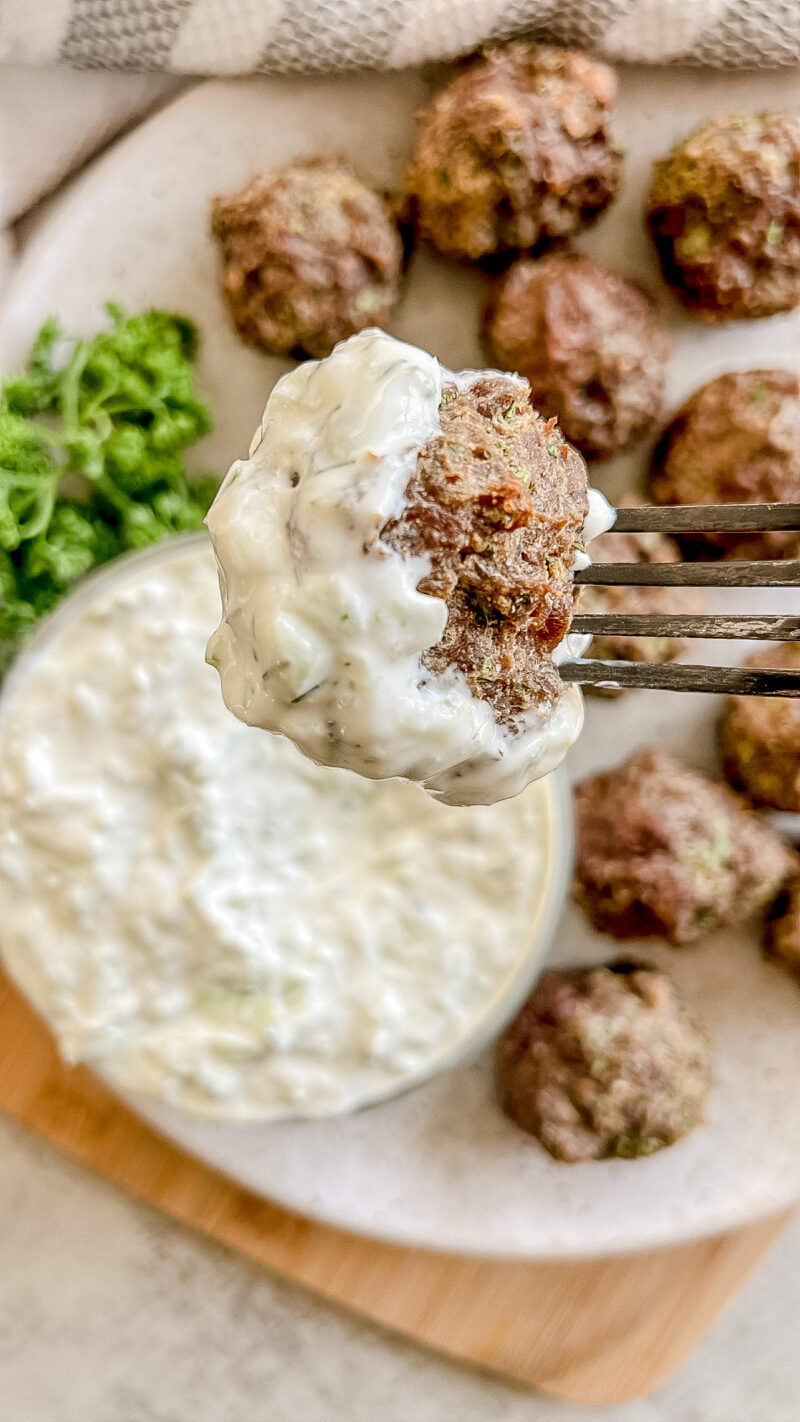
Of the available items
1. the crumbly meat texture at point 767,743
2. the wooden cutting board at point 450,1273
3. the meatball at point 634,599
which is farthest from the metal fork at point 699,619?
the wooden cutting board at point 450,1273

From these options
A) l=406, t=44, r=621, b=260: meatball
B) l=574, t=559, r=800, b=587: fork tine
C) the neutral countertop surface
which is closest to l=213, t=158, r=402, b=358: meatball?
l=406, t=44, r=621, b=260: meatball

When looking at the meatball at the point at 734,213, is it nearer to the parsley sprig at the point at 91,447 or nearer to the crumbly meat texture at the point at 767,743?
the crumbly meat texture at the point at 767,743

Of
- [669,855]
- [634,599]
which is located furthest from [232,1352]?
[634,599]

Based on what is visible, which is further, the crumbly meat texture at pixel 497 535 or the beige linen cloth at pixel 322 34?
the beige linen cloth at pixel 322 34

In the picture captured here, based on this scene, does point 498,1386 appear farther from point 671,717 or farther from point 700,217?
point 700,217

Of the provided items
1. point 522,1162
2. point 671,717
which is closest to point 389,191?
point 671,717

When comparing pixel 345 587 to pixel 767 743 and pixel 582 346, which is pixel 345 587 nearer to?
pixel 582 346
